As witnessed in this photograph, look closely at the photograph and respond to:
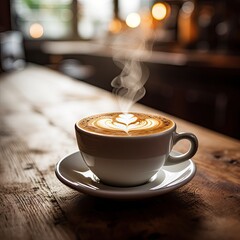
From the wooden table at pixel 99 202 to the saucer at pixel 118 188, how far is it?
0.02m

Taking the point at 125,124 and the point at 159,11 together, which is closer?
the point at 125,124

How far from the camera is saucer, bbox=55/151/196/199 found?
1.88 feet

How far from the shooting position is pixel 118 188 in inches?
Result: 25.0

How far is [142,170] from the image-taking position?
0.63 meters

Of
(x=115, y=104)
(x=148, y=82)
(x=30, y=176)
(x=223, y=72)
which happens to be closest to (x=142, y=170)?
(x=30, y=176)

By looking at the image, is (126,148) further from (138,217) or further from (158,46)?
(158,46)

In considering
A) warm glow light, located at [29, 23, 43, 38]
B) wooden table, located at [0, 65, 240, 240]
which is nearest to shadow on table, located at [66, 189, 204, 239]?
wooden table, located at [0, 65, 240, 240]

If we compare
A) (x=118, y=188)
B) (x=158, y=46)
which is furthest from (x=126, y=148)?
(x=158, y=46)

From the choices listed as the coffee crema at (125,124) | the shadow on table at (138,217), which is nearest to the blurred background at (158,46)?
the coffee crema at (125,124)

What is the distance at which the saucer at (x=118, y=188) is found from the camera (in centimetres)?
57

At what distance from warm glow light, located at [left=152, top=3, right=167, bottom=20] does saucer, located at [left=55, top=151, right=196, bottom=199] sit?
4.74 m

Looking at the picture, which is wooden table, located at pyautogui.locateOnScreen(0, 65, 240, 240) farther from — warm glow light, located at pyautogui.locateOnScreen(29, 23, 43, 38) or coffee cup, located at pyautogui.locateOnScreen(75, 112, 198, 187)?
warm glow light, located at pyautogui.locateOnScreen(29, 23, 43, 38)

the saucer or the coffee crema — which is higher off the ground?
the coffee crema

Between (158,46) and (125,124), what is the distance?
485cm
